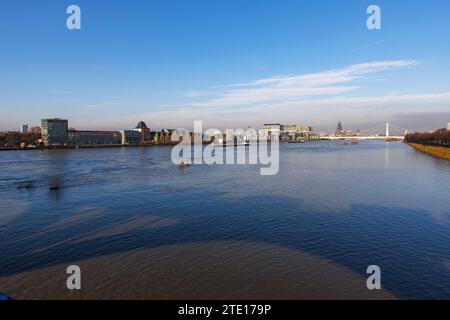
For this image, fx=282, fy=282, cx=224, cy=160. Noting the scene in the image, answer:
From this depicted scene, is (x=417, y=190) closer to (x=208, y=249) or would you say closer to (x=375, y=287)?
(x=375, y=287)

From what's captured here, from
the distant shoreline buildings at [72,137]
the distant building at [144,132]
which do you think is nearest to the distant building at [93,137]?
the distant shoreline buildings at [72,137]

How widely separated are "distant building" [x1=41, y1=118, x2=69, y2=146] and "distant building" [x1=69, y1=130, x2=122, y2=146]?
2855mm

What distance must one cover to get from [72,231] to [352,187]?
63.5 ft

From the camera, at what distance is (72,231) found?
1212 centimetres

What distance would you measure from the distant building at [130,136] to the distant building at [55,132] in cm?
2443

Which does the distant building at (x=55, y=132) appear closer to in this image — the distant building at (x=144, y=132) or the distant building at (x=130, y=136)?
the distant building at (x=130, y=136)

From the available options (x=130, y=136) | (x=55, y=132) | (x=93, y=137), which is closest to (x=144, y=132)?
(x=130, y=136)

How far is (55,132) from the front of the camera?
118 meters

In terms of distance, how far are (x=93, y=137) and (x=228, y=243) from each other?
439ft

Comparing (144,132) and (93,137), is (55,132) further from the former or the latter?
(144,132)

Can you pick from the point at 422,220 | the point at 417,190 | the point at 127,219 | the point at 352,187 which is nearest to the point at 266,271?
the point at 127,219

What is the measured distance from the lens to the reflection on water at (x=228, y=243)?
7.75 m
